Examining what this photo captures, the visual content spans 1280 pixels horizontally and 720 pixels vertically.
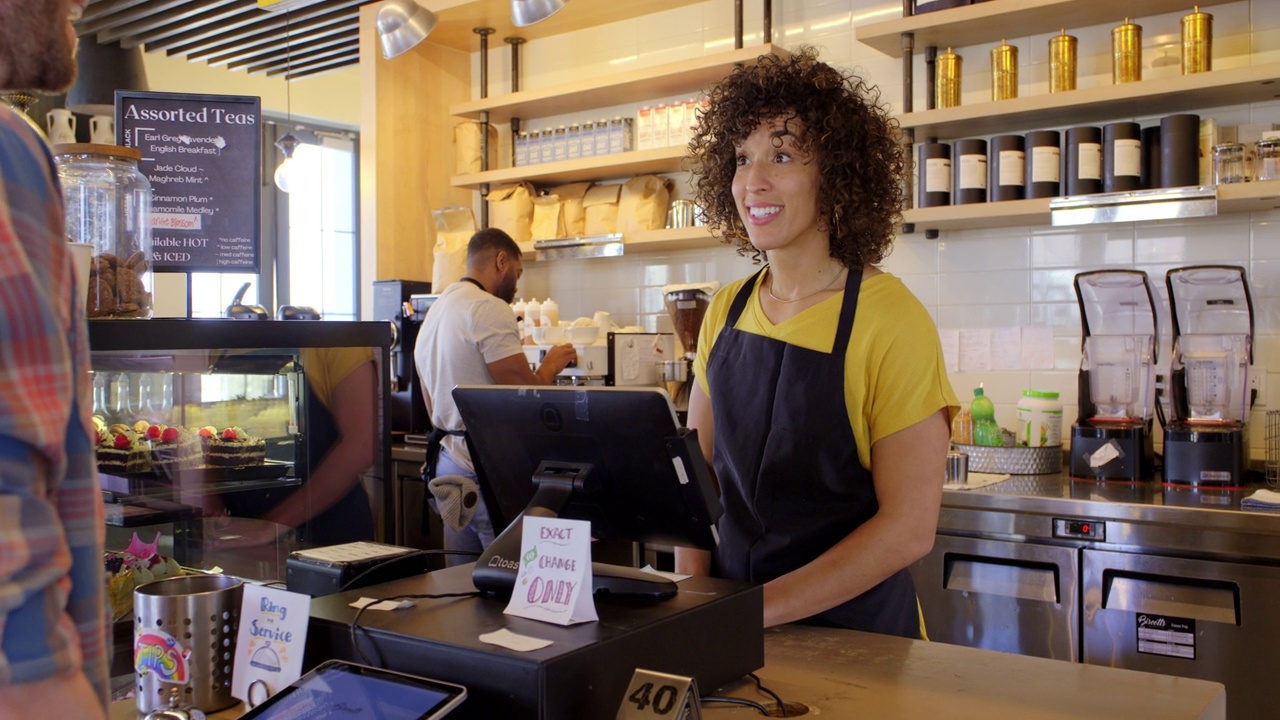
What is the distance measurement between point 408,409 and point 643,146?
5.19 ft

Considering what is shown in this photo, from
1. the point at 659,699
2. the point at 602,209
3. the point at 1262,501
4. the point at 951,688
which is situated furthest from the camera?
the point at 602,209

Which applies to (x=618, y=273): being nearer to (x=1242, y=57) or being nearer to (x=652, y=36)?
(x=652, y=36)

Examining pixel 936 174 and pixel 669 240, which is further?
pixel 669 240

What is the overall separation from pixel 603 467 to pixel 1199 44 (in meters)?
2.96

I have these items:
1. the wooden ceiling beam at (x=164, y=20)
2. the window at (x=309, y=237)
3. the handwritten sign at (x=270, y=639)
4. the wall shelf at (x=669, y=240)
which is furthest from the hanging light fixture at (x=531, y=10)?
the window at (x=309, y=237)

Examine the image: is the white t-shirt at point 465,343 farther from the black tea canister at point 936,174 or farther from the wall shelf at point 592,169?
the black tea canister at point 936,174

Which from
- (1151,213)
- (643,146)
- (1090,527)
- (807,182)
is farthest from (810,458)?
(643,146)

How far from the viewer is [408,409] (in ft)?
15.8

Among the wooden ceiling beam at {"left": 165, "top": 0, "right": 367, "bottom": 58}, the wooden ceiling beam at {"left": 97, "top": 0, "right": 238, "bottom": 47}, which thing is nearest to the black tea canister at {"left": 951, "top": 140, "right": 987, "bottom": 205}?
the wooden ceiling beam at {"left": 165, "top": 0, "right": 367, "bottom": 58}

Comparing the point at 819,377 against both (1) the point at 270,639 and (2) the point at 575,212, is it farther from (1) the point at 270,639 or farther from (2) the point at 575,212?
(2) the point at 575,212

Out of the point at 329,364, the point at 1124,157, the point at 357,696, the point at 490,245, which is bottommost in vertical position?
the point at 357,696

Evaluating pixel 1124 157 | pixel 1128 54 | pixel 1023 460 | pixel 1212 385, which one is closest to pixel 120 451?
pixel 1023 460

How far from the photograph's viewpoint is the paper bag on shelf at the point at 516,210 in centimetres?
489

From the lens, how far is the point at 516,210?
16.1ft
